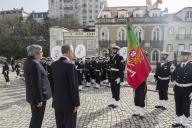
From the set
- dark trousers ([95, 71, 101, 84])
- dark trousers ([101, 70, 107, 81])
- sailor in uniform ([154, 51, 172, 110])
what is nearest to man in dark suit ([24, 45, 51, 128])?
sailor in uniform ([154, 51, 172, 110])

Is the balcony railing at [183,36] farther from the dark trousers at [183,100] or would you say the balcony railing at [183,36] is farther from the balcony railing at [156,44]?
the dark trousers at [183,100]

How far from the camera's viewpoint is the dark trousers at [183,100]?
8914mm

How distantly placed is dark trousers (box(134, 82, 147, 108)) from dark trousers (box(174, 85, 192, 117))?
1533 millimetres

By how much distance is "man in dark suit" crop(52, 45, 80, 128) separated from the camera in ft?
22.5

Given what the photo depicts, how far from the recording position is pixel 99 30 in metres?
51.4

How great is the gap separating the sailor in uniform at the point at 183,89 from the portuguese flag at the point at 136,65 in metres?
1.63

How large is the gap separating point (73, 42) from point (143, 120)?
134ft

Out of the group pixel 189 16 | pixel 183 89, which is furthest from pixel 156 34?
pixel 183 89

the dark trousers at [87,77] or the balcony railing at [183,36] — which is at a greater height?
the balcony railing at [183,36]

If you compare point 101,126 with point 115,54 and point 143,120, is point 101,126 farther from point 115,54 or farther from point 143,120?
point 115,54

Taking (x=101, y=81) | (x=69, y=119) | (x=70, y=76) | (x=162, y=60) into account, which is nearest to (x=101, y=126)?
(x=69, y=119)

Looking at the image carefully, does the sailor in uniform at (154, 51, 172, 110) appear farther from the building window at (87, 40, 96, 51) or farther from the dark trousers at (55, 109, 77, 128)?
the building window at (87, 40, 96, 51)

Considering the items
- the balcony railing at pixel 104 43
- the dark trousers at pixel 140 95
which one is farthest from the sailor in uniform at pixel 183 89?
the balcony railing at pixel 104 43

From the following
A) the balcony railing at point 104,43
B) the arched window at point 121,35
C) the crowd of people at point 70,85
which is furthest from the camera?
the balcony railing at point 104,43
